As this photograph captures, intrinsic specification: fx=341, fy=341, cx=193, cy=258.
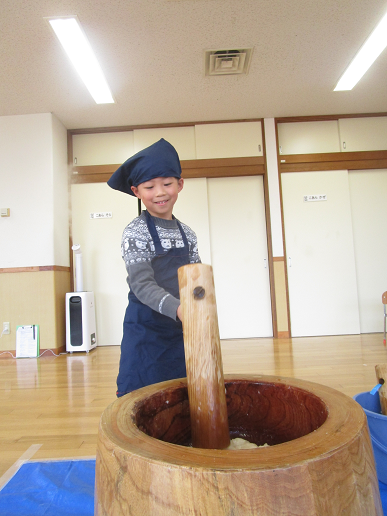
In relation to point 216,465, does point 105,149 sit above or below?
above

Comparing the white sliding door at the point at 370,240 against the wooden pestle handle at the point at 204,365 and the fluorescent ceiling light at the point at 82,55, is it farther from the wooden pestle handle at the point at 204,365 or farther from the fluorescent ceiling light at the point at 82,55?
the wooden pestle handle at the point at 204,365

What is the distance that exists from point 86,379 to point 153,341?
179 centimetres

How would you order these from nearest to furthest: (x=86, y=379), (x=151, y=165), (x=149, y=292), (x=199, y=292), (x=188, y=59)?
(x=199, y=292)
(x=149, y=292)
(x=151, y=165)
(x=86, y=379)
(x=188, y=59)

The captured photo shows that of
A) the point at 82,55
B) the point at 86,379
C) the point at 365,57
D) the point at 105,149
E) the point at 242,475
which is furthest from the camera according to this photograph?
the point at 105,149

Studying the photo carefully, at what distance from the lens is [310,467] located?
0.30 m

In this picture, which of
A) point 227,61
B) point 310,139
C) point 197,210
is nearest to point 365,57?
point 310,139

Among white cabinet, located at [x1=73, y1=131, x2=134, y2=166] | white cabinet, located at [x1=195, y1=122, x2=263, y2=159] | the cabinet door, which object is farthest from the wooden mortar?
white cabinet, located at [x1=73, y1=131, x2=134, y2=166]

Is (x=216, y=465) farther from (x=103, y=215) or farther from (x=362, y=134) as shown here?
(x=362, y=134)

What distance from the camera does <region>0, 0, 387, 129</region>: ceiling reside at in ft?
7.98

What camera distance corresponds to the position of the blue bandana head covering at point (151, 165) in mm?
914

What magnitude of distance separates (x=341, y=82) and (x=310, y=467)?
3.98 metres

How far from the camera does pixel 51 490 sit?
102 centimetres

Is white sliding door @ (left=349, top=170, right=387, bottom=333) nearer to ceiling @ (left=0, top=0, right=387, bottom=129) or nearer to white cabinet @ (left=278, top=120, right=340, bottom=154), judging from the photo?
white cabinet @ (left=278, top=120, right=340, bottom=154)

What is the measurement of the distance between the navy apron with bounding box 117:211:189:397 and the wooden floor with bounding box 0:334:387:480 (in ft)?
1.98
